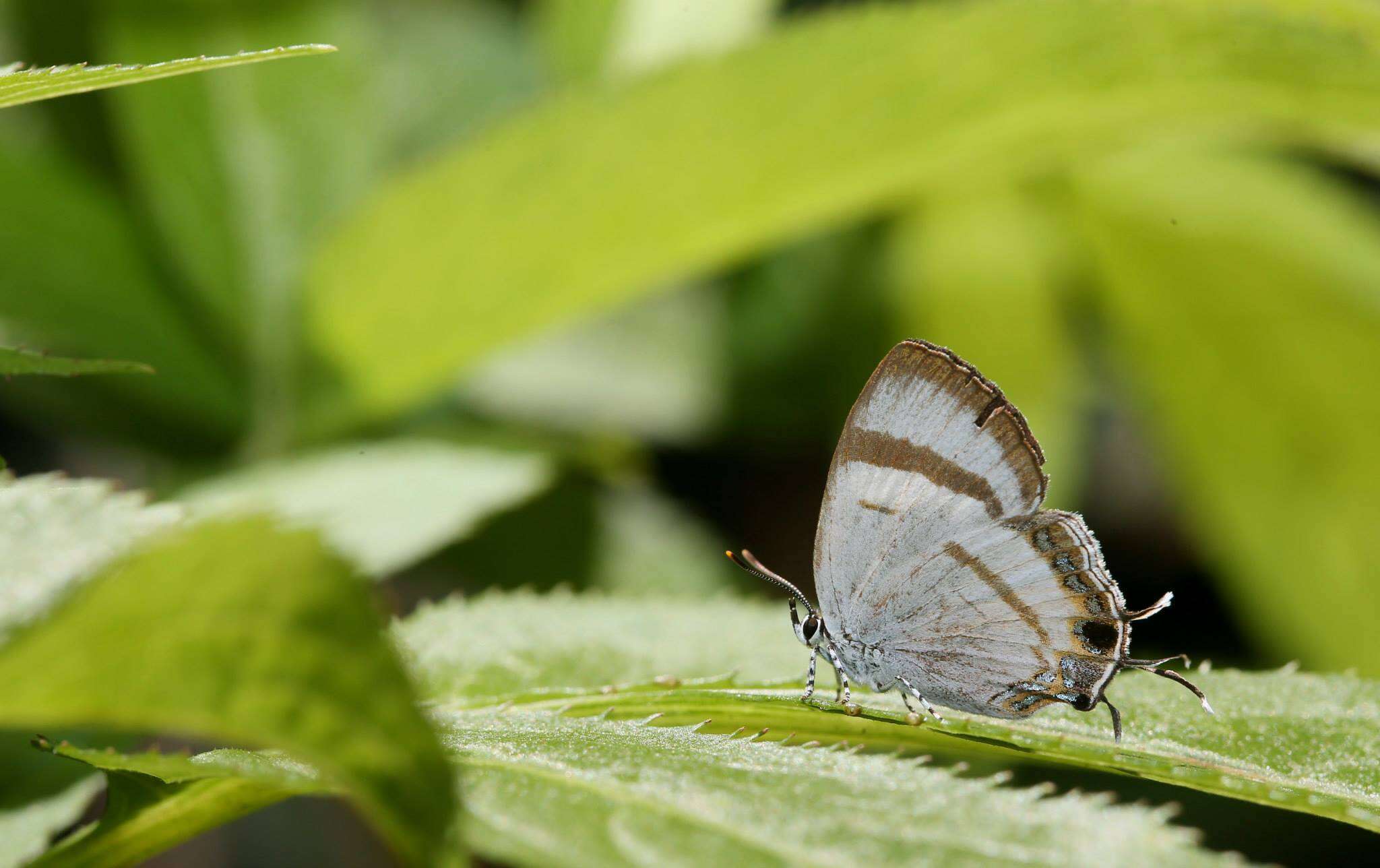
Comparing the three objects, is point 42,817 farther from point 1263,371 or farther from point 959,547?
point 1263,371

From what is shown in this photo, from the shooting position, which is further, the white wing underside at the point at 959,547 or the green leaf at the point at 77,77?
the white wing underside at the point at 959,547

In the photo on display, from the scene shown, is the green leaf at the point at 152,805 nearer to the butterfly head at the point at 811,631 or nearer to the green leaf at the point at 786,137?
the butterfly head at the point at 811,631

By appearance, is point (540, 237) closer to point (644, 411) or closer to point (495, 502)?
point (495, 502)

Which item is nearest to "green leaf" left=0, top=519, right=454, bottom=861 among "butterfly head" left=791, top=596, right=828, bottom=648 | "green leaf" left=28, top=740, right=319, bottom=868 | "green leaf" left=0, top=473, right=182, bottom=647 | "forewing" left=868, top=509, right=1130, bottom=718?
"green leaf" left=0, top=473, right=182, bottom=647

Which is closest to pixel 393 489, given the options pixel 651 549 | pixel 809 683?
pixel 651 549

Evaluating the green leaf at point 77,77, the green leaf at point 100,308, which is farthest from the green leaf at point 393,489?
the green leaf at point 77,77

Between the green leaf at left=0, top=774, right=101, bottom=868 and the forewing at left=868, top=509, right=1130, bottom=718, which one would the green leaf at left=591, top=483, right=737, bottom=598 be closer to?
the forewing at left=868, top=509, right=1130, bottom=718
